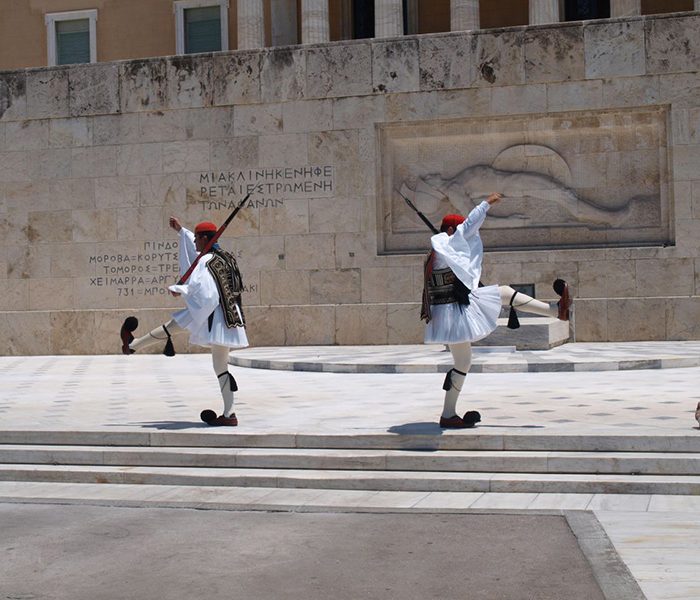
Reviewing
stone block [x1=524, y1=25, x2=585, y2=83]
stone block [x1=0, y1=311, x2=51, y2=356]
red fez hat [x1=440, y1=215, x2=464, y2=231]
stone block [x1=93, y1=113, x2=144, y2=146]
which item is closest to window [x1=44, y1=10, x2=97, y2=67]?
stone block [x1=93, y1=113, x2=144, y2=146]

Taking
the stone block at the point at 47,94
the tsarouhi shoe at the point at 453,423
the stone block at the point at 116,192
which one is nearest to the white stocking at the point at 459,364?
the tsarouhi shoe at the point at 453,423

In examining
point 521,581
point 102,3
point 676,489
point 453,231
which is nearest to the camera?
point 521,581

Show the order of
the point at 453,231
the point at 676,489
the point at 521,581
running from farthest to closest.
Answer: the point at 453,231
the point at 676,489
the point at 521,581

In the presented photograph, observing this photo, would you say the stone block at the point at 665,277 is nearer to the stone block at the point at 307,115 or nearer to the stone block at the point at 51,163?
the stone block at the point at 307,115

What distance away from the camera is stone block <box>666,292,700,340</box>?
19734mm

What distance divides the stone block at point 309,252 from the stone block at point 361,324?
3.05 ft

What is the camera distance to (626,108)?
20.2 metres

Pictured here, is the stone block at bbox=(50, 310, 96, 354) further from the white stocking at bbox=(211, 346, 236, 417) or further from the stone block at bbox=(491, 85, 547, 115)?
the white stocking at bbox=(211, 346, 236, 417)

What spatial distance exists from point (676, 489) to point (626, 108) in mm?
13137

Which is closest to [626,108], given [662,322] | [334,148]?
[662,322]

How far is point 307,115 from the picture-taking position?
21.2m

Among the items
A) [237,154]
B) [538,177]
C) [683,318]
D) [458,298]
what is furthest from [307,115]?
[458,298]

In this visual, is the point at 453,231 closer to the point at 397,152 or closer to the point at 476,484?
the point at 476,484

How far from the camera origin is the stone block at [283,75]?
69.9 ft
